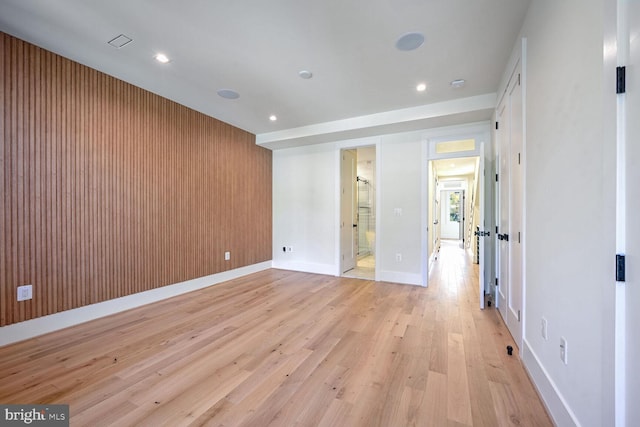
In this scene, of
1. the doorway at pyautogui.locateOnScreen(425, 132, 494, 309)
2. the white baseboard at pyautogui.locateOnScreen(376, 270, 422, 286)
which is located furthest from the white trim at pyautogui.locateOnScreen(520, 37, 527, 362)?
the white baseboard at pyautogui.locateOnScreen(376, 270, 422, 286)

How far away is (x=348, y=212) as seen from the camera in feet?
17.1

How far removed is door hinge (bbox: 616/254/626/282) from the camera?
2.91 feet

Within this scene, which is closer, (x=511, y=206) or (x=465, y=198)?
(x=511, y=206)

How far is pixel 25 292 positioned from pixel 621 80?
163 inches

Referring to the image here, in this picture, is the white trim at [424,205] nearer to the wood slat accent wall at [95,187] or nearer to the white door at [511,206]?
the white door at [511,206]

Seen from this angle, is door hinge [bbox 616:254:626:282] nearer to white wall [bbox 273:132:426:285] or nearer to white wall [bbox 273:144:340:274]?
white wall [bbox 273:132:426:285]

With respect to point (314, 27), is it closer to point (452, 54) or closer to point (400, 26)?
point (400, 26)

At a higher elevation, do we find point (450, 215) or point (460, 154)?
point (460, 154)

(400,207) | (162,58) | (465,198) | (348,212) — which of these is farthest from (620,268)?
(465,198)

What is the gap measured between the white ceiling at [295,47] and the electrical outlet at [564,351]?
2.24 metres

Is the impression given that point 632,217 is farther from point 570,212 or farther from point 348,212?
point 348,212

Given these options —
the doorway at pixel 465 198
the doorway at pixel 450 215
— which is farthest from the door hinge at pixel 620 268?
the doorway at pixel 450 215

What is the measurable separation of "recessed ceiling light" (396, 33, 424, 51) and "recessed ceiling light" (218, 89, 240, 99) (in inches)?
80.1

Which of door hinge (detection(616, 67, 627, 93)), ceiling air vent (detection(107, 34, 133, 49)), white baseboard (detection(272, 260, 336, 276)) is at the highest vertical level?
ceiling air vent (detection(107, 34, 133, 49))
